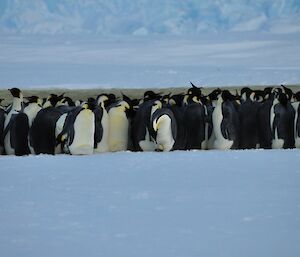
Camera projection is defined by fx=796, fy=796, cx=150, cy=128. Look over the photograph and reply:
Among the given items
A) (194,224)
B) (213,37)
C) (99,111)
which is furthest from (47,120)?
(213,37)

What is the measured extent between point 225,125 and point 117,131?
80cm

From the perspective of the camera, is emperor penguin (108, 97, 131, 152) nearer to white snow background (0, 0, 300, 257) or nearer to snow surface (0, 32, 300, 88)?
white snow background (0, 0, 300, 257)

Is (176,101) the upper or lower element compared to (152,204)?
upper

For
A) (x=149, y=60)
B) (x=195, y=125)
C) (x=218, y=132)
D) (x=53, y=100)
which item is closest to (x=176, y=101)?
(x=195, y=125)

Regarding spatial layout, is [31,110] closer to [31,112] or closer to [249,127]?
[31,112]

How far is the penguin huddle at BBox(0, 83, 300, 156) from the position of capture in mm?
5688

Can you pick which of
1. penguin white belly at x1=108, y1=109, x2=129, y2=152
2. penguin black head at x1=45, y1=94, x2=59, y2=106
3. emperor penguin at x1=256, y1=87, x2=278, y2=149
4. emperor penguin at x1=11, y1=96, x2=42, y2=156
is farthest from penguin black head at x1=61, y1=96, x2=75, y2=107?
emperor penguin at x1=256, y1=87, x2=278, y2=149

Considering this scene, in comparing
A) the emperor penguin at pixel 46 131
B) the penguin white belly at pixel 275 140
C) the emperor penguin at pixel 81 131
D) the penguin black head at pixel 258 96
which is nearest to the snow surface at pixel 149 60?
the penguin black head at pixel 258 96

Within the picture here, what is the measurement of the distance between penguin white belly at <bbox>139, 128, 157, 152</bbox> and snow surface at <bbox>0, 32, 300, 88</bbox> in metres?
6.90

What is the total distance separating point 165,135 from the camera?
572 cm

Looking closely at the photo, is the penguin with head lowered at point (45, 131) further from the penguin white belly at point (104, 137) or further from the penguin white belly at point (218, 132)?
the penguin white belly at point (218, 132)

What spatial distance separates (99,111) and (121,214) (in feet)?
7.53

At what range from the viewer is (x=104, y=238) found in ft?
10.3

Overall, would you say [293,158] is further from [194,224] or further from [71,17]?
[71,17]
